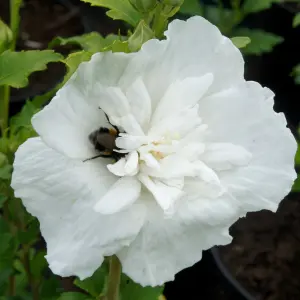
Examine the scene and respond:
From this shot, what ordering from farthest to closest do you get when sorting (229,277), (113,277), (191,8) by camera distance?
(191,8) → (229,277) → (113,277)

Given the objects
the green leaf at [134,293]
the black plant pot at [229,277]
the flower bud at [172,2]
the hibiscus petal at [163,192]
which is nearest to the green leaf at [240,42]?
the flower bud at [172,2]

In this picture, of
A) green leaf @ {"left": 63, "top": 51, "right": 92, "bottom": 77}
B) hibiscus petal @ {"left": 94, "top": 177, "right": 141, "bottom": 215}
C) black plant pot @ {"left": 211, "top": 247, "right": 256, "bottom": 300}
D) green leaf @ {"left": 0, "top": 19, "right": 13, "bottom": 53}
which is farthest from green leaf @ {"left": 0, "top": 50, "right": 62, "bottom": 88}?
black plant pot @ {"left": 211, "top": 247, "right": 256, "bottom": 300}

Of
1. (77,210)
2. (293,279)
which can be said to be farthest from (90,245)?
(293,279)

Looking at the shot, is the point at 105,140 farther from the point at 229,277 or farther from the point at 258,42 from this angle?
the point at 258,42

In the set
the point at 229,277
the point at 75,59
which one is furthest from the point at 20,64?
the point at 229,277

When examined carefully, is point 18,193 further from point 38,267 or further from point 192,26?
point 38,267

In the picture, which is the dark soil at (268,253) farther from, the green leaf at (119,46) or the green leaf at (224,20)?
the green leaf at (119,46)

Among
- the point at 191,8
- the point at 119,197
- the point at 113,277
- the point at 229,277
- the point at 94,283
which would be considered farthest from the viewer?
the point at 191,8
